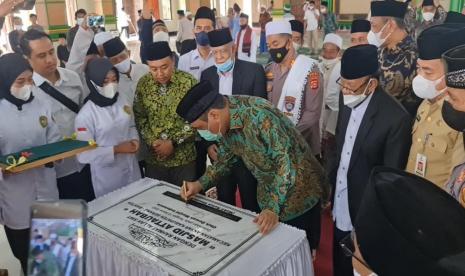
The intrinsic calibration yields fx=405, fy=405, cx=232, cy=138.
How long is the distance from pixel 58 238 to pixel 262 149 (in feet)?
3.79

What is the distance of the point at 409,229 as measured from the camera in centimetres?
83

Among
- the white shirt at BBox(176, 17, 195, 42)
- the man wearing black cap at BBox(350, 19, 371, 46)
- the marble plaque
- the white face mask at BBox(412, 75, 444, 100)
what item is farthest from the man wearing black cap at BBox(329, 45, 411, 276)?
the white shirt at BBox(176, 17, 195, 42)

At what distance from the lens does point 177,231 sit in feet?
5.67

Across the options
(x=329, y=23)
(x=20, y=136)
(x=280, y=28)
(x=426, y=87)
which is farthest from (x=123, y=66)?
(x=329, y=23)

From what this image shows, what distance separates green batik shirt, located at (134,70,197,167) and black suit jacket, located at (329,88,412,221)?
1152 mm

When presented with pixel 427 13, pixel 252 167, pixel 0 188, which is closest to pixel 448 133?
pixel 252 167

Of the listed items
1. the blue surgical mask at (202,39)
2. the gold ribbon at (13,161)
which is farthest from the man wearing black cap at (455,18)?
the gold ribbon at (13,161)

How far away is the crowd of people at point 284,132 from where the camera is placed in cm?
92

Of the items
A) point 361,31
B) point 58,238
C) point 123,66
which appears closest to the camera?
point 58,238

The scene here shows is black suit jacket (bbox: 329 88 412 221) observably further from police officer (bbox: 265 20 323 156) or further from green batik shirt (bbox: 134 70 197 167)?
green batik shirt (bbox: 134 70 197 167)

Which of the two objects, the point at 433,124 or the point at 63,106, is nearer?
the point at 433,124

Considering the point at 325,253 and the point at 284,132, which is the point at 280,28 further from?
the point at 325,253

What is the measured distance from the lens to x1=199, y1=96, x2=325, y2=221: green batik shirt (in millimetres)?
1750

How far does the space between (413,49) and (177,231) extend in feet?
6.20
